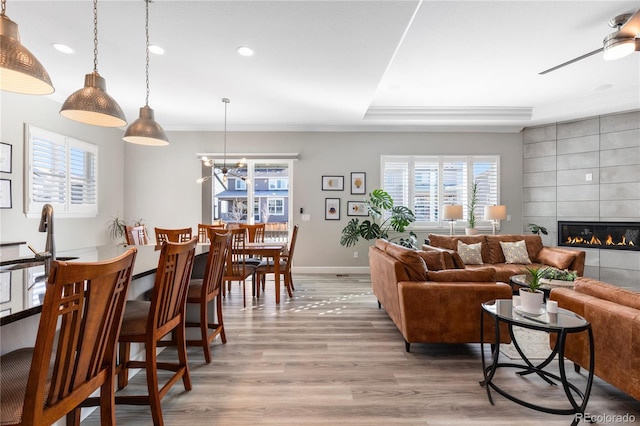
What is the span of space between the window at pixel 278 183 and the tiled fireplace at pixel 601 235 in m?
5.21

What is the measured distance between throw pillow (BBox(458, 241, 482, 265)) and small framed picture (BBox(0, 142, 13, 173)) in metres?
6.09

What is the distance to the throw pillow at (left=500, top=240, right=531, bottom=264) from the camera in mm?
4379

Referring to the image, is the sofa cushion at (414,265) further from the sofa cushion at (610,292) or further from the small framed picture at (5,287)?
the small framed picture at (5,287)

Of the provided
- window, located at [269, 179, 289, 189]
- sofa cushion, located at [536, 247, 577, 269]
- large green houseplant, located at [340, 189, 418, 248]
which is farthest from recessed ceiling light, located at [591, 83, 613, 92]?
window, located at [269, 179, 289, 189]

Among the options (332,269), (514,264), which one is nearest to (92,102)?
(332,269)

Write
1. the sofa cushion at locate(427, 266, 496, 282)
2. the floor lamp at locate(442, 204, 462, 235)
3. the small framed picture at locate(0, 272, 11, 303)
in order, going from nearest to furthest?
the small framed picture at locate(0, 272, 11, 303) < the sofa cushion at locate(427, 266, 496, 282) < the floor lamp at locate(442, 204, 462, 235)

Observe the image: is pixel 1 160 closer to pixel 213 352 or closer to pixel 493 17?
Result: pixel 213 352

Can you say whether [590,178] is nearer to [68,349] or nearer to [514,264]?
[514,264]

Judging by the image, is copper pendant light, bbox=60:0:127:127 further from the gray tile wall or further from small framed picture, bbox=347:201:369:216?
the gray tile wall

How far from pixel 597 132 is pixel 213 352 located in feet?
22.3

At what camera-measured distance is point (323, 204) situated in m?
5.84

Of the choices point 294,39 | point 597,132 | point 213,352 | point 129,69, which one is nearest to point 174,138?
point 129,69

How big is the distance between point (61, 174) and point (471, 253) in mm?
6257

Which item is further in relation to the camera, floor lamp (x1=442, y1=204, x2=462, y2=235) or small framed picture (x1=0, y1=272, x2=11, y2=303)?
floor lamp (x1=442, y1=204, x2=462, y2=235)
